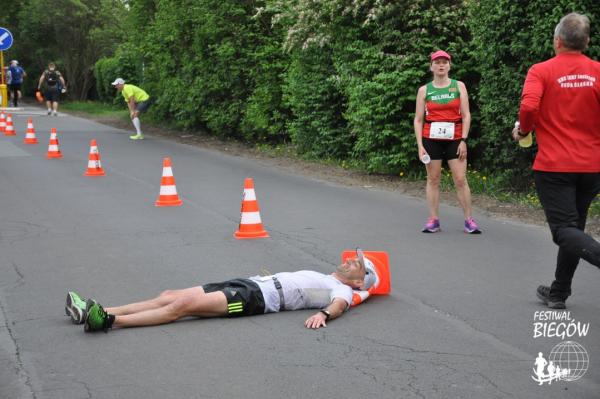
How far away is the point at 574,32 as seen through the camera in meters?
5.84

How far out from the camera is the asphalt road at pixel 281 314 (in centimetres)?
468

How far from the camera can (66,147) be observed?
20672 millimetres

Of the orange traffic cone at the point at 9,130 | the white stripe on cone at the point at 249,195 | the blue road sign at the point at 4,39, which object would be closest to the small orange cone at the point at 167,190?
the white stripe on cone at the point at 249,195

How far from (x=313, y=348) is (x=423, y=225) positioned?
4867 mm

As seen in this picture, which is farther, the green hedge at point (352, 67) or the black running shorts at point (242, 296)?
the green hedge at point (352, 67)

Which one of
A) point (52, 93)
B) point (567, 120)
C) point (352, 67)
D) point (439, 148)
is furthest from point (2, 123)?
point (567, 120)

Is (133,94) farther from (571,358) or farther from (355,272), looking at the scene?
(571,358)

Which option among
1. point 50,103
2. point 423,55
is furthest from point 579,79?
point 50,103

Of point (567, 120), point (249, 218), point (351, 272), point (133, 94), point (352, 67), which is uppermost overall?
point (352, 67)

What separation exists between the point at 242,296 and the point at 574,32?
2.99 metres

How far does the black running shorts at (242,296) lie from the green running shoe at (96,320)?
760 millimetres

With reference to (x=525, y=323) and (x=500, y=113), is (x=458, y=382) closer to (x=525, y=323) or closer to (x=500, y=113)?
(x=525, y=323)

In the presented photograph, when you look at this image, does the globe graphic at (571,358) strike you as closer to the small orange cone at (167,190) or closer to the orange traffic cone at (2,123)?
the small orange cone at (167,190)

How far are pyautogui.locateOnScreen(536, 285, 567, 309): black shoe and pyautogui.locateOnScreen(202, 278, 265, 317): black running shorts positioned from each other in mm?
2128
